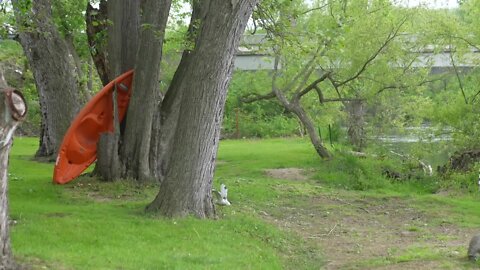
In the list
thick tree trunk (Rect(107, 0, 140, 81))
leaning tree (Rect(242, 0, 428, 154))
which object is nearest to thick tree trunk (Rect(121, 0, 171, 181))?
thick tree trunk (Rect(107, 0, 140, 81))

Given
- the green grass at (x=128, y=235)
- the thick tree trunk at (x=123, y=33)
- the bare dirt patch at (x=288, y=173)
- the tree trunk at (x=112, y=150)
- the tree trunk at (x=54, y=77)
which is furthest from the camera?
the bare dirt patch at (x=288, y=173)

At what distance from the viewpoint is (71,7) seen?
16203 millimetres

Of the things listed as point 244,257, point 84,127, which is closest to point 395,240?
point 244,257

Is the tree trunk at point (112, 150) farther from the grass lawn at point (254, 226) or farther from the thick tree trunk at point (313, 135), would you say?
the thick tree trunk at point (313, 135)

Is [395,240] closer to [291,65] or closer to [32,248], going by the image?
[32,248]

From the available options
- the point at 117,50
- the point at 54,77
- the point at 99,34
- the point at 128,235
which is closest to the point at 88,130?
the point at 117,50

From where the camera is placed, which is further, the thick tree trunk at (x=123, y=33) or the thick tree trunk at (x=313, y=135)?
the thick tree trunk at (x=313, y=135)

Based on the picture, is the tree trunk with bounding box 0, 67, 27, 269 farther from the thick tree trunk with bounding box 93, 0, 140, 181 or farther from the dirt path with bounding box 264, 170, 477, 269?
the thick tree trunk with bounding box 93, 0, 140, 181

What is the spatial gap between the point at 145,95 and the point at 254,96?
13.8m

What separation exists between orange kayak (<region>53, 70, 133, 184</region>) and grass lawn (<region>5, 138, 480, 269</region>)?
1.14 ft

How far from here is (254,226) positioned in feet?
35.2

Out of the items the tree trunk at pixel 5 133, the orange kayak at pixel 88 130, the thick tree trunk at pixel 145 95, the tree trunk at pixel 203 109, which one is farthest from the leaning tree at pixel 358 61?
the tree trunk at pixel 5 133

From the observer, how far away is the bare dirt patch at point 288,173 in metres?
19.6

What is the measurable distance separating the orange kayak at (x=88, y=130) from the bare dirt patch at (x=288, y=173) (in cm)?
696
